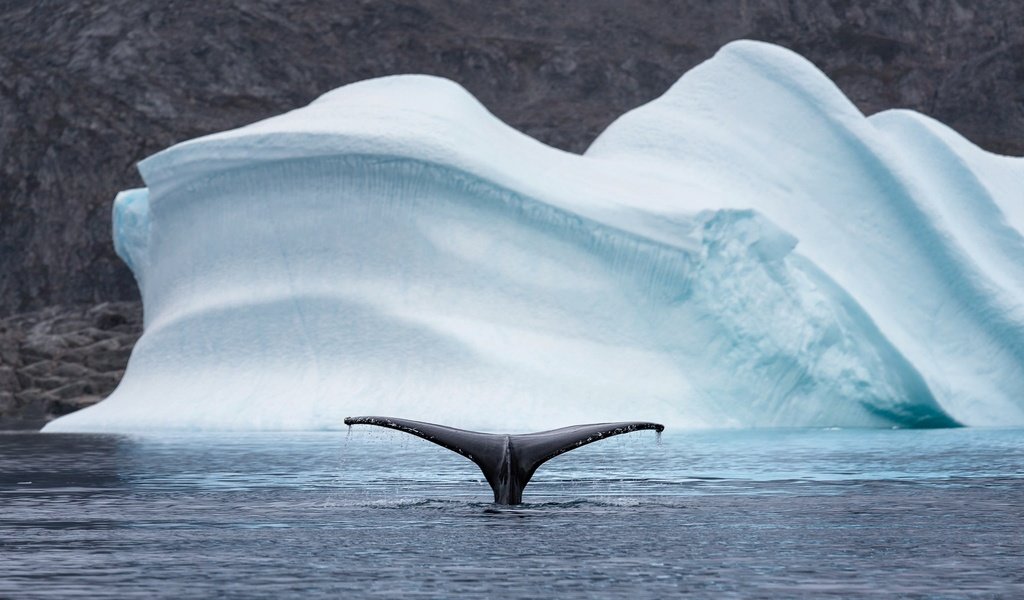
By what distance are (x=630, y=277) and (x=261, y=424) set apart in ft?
26.4

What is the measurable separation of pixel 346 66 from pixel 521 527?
9391 centimetres

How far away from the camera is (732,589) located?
8906mm

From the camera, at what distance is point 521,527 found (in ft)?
40.8

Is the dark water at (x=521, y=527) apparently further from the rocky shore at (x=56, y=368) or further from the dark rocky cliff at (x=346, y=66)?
the dark rocky cliff at (x=346, y=66)

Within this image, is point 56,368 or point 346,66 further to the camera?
point 346,66

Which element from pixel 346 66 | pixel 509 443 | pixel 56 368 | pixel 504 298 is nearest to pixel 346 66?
pixel 346 66

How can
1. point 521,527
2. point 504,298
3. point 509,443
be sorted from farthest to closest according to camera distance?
point 504,298, point 509,443, point 521,527

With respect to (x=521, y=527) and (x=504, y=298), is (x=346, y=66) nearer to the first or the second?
(x=504, y=298)

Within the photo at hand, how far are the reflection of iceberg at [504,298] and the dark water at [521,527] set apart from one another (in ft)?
23.3

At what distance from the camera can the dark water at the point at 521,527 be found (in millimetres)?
9211

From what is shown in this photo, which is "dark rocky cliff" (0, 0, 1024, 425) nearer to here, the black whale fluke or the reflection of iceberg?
the reflection of iceberg

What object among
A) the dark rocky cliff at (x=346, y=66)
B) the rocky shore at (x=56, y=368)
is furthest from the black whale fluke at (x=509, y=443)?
the dark rocky cliff at (x=346, y=66)

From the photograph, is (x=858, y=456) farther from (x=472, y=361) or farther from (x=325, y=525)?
(x=325, y=525)

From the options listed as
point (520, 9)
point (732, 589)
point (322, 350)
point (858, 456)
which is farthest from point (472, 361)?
point (520, 9)
